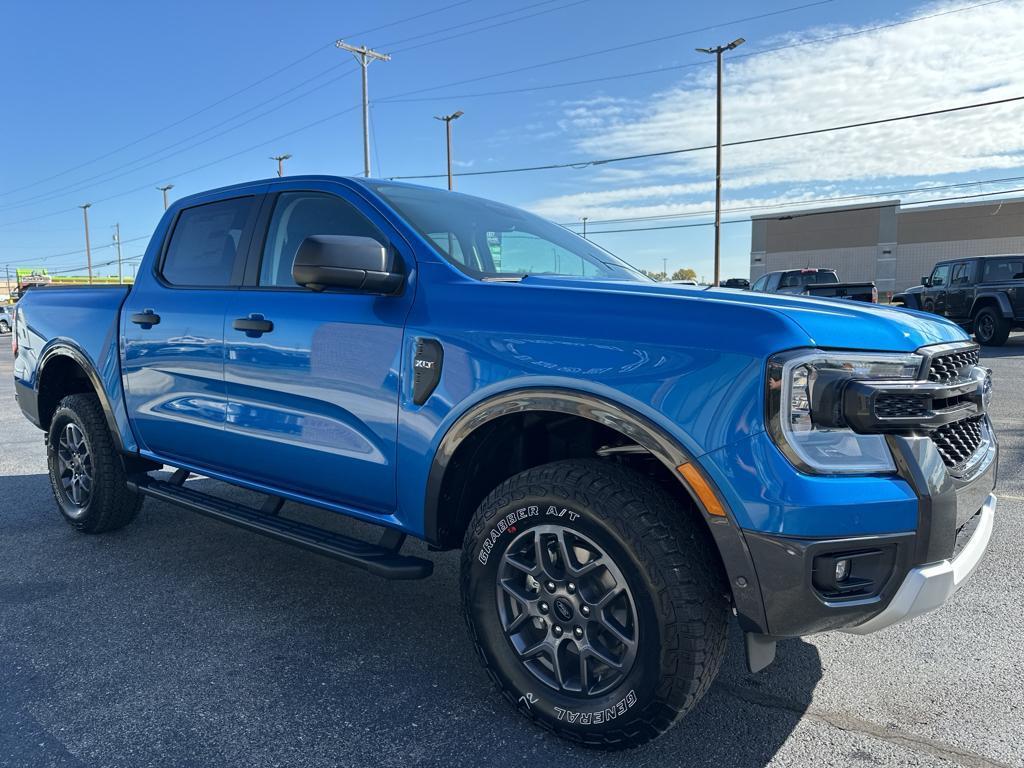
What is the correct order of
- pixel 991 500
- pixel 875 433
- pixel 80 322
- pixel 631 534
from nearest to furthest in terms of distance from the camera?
pixel 875 433 → pixel 631 534 → pixel 991 500 → pixel 80 322

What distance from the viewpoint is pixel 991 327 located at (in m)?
17.2

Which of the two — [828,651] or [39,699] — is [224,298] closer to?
[39,699]

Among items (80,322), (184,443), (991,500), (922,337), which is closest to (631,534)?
(922,337)

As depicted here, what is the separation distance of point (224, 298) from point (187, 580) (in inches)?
58.3

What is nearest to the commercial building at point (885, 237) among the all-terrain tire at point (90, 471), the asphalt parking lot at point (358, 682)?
the asphalt parking lot at point (358, 682)

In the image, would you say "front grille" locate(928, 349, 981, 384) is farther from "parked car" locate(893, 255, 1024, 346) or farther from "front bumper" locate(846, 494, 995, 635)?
"parked car" locate(893, 255, 1024, 346)

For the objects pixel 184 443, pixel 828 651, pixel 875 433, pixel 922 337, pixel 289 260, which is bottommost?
pixel 828 651

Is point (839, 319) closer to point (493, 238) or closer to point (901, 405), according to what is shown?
point (901, 405)

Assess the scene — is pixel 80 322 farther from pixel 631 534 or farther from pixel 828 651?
pixel 828 651

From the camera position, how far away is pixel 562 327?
7.80 feet

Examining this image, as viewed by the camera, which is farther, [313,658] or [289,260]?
[289,260]

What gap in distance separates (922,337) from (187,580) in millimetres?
3506

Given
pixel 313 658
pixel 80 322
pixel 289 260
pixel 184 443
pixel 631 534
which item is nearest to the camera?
pixel 631 534

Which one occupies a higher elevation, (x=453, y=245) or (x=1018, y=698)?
(x=453, y=245)
